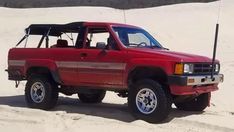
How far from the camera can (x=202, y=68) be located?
9.46m

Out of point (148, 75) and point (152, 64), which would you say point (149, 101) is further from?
point (152, 64)

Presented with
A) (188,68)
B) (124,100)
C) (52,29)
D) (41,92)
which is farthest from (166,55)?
(124,100)

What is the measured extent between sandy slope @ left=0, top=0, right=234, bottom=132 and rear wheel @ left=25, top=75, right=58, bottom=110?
0.24 metres

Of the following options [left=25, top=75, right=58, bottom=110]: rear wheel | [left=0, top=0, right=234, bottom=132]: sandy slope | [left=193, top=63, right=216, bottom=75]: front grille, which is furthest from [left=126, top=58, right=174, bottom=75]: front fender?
[left=25, top=75, right=58, bottom=110]: rear wheel

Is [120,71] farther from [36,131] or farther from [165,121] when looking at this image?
[36,131]

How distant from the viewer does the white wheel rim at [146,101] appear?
912 cm

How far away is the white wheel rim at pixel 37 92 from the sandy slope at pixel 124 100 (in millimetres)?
311

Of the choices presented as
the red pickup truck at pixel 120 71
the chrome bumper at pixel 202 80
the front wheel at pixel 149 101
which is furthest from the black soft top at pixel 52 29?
the chrome bumper at pixel 202 80

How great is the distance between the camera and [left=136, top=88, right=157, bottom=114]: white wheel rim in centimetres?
912

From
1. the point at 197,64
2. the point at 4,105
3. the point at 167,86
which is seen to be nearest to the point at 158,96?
the point at 167,86

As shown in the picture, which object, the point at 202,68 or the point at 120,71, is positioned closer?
the point at 202,68

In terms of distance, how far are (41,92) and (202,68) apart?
3548 millimetres

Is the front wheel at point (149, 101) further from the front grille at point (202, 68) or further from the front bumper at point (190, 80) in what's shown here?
the front grille at point (202, 68)

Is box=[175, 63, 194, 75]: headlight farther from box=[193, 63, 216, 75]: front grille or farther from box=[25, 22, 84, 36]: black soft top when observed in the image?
box=[25, 22, 84, 36]: black soft top
